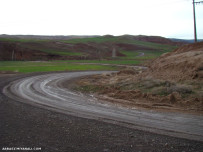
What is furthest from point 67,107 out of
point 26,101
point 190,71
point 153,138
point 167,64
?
point 167,64

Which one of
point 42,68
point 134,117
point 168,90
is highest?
point 42,68

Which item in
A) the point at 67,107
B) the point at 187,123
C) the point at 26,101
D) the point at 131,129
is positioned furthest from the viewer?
the point at 26,101

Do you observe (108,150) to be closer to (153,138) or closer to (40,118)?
(153,138)

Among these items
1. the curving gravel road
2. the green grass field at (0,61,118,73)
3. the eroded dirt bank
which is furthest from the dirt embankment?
the green grass field at (0,61,118,73)

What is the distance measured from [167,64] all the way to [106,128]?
1341cm

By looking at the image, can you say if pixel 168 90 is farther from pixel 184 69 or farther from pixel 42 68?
pixel 42 68

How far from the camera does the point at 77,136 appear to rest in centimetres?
712

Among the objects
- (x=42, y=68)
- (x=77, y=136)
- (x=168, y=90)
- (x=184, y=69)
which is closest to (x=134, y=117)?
(x=77, y=136)

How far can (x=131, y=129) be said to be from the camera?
7.81m

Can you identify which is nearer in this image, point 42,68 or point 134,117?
point 134,117

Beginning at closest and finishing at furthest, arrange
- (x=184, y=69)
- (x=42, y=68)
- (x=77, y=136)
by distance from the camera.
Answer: (x=77, y=136) < (x=184, y=69) < (x=42, y=68)

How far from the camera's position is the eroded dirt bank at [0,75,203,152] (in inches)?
246

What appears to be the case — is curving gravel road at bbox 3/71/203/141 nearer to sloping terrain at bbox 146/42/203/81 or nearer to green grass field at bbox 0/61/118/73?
sloping terrain at bbox 146/42/203/81

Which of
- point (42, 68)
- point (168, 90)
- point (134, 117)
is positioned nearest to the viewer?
point (134, 117)
